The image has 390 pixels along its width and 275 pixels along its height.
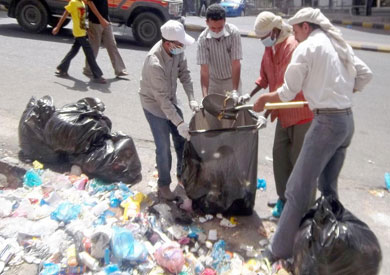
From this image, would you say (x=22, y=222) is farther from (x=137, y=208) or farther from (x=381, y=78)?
(x=381, y=78)

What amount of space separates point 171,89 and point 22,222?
151cm

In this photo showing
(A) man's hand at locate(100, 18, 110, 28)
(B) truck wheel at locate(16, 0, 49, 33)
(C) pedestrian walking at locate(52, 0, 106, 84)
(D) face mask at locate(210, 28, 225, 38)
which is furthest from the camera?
(B) truck wheel at locate(16, 0, 49, 33)

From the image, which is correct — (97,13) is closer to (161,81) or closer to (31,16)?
(31,16)

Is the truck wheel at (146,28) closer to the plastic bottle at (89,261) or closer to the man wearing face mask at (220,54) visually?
the man wearing face mask at (220,54)

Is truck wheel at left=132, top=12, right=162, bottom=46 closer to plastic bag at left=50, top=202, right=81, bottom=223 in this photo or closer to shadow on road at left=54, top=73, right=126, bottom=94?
shadow on road at left=54, top=73, right=126, bottom=94

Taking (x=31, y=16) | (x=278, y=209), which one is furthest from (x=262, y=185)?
(x=31, y=16)

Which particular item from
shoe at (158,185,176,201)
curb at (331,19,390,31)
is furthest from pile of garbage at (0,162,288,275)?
curb at (331,19,390,31)

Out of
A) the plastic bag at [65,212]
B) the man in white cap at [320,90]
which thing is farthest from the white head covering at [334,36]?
the plastic bag at [65,212]

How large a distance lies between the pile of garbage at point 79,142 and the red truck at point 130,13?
611 centimetres

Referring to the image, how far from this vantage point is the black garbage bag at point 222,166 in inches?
136

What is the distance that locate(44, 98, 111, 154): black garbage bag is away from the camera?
13.9ft

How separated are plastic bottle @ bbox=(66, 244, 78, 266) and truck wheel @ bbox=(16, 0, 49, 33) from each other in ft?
27.7

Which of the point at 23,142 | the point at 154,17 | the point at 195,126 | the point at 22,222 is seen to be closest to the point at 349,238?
the point at 195,126

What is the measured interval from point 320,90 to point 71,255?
1845 millimetres
